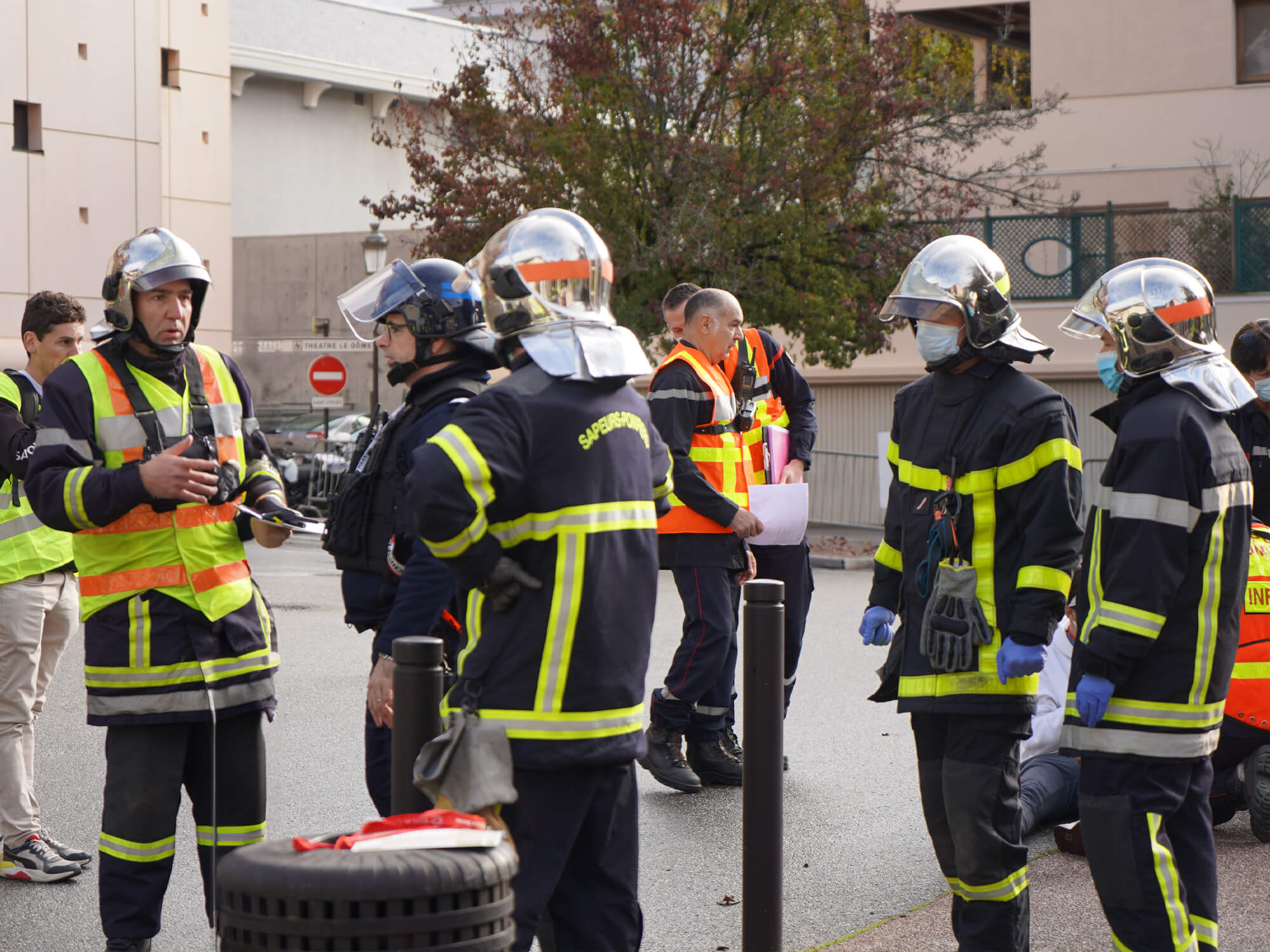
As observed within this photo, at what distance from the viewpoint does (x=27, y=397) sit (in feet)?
18.4

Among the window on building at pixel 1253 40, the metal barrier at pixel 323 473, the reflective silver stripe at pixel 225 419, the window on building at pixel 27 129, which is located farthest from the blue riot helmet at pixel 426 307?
the window on building at pixel 1253 40

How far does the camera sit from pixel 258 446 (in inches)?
181

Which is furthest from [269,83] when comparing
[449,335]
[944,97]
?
[449,335]

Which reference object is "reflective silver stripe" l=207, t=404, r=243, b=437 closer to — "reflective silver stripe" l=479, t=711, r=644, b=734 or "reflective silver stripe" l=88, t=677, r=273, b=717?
"reflective silver stripe" l=88, t=677, r=273, b=717

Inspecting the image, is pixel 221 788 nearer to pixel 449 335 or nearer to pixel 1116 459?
pixel 449 335

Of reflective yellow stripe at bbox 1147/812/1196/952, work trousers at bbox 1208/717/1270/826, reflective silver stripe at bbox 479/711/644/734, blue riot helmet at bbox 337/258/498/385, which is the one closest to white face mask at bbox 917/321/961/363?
blue riot helmet at bbox 337/258/498/385

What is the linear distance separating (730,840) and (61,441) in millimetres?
3086

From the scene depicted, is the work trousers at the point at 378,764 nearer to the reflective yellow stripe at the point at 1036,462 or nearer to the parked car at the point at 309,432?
the reflective yellow stripe at the point at 1036,462

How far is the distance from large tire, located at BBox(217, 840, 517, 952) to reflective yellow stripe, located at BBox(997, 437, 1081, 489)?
2.03m

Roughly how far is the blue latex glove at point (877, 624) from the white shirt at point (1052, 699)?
6.53 ft

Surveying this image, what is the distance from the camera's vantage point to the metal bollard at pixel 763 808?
156 inches

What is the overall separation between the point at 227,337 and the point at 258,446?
29194 millimetres

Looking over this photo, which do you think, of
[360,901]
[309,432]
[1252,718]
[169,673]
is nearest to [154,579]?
[169,673]

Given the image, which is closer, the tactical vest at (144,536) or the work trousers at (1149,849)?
the work trousers at (1149,849)
